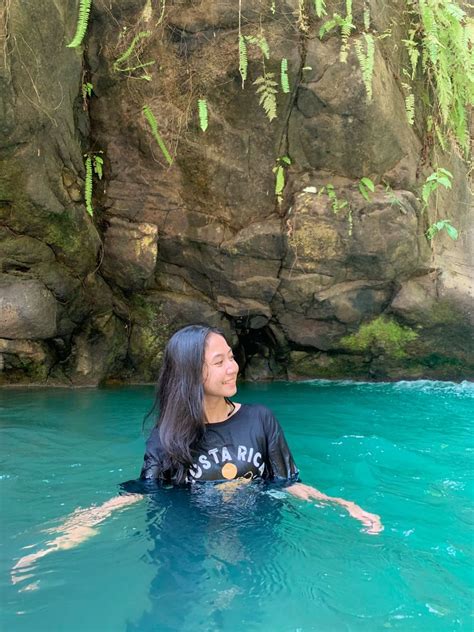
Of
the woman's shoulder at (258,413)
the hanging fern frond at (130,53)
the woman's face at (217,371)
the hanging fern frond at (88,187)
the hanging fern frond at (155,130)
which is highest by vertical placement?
the hanging fern frond at (130,53)

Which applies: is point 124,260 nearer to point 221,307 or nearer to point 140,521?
point 221,307

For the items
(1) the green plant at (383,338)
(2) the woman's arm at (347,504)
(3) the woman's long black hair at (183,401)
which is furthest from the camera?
(1) the green plant at (383,338)

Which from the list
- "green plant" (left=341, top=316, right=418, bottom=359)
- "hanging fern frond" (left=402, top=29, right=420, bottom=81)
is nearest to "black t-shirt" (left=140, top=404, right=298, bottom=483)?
"green plant" (left=341, top=316, right=418, bottom=359)

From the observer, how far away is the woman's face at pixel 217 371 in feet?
10.0

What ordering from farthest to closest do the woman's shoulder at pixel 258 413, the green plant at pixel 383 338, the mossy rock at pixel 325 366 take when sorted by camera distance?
1. the mossy rock at pixel 325 366
2. the green plant at pixel 383 338
3. the woman's shoulder at pixel 258 413

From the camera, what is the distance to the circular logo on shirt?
3.11 meters

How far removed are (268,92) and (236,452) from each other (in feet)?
17.3

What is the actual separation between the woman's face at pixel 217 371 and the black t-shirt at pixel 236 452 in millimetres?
217

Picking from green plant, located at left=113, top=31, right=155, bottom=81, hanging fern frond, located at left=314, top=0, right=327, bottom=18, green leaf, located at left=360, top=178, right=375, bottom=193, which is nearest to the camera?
hanging fern frond, located at left=314, top=0, right=327, bottom=18

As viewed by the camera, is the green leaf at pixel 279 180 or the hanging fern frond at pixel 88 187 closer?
the hanging fern frond at pixel 88 187

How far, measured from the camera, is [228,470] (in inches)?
122

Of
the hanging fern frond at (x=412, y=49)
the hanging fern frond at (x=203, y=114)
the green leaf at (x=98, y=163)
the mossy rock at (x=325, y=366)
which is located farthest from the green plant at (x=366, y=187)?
the green leaf at (x=98, y=163)

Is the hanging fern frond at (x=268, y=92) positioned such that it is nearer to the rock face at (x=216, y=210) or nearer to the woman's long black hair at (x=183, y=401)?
the rock face at (x=216, y=210)

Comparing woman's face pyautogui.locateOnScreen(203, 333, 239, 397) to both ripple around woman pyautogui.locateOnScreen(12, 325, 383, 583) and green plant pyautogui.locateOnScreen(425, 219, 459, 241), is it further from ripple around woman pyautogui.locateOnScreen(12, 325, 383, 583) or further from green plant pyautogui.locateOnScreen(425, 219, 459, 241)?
green plant pyautogui.locateOnScreen(425, 219, 459, 241)
